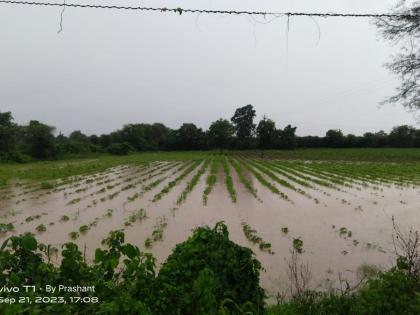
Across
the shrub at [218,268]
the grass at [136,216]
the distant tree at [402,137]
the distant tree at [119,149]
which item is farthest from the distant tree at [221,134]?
the shrub at [218,268]

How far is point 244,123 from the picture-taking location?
80.7 metres

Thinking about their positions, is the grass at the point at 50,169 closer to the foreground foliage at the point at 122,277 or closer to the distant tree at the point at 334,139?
the foreground foliage at the point at 122,277

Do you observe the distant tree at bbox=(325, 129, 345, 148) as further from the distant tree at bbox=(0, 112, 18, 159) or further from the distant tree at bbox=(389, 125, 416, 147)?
the distant tree at bbox=(0, 112, 18, 159)

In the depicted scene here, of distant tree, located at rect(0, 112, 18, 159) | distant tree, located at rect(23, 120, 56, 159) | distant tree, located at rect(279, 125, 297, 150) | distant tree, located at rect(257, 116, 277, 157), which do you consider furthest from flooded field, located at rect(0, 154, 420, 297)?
distant tree, located at rect(279, 125, 297, 150)

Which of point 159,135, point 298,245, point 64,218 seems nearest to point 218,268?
point 298,245

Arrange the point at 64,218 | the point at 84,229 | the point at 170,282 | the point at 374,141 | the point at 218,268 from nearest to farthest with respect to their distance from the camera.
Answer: the point at 170,282 < the point at 218,268 < the point at 84,229 < the point at 64,218 < the point at 374,141

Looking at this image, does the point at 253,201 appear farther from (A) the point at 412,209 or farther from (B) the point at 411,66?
(B) the point at 411,66

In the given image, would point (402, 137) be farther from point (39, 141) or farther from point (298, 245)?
point (298, 245)

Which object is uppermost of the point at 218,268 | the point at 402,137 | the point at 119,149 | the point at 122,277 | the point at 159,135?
the point at 159,135

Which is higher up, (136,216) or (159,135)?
(159,135)

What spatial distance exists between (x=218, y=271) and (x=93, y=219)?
8394 mm

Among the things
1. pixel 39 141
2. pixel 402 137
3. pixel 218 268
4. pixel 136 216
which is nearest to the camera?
pixel 218 268

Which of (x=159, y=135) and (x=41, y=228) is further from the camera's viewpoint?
(x=159, y=135)

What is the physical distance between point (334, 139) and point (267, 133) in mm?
18509
